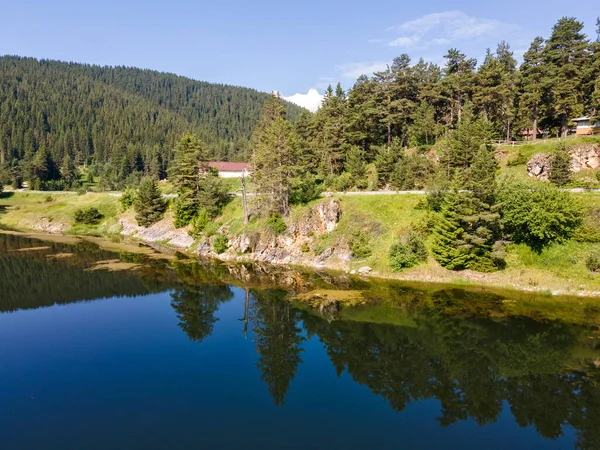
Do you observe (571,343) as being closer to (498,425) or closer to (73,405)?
(498,425)

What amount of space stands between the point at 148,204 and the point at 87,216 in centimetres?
1896

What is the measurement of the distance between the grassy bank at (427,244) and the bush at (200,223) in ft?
6.74

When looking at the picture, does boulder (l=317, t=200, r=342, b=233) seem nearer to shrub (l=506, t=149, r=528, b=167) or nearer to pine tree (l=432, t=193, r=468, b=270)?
pine tree (l=432, t=193, r=468, b=270)

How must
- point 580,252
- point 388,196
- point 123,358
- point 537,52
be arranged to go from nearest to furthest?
point 123,358 < point 580,252 < point 388,196 < point 537,52

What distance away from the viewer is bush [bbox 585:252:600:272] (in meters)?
37.9

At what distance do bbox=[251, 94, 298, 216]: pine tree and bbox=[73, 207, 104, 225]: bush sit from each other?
4376cm

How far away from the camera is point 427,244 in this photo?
46.9 meters

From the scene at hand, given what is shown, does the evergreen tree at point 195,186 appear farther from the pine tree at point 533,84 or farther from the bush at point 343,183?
the pine tree at point 533,84

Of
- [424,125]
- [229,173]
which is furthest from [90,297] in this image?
[229,173]

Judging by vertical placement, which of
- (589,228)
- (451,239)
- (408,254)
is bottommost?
(408,254)

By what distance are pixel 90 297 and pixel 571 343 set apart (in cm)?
4503

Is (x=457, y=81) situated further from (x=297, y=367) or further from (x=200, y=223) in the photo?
(x=297, y=367)

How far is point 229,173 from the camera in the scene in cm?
12062

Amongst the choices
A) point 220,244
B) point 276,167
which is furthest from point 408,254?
point 220,244
